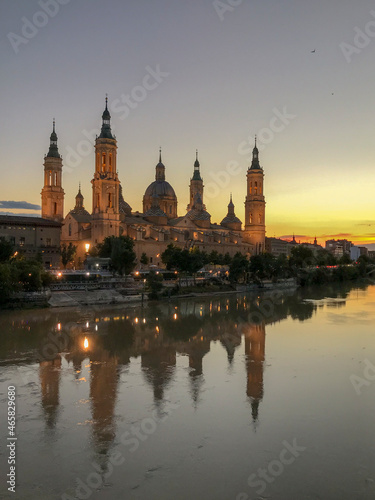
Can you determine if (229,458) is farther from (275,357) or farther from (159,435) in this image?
(275,357)

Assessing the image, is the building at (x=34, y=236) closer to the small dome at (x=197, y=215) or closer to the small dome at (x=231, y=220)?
the small dome at (x=197, y=215)

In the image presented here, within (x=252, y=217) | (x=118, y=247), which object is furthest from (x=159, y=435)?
(x=252, y=217)

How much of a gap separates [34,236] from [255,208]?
4656cm

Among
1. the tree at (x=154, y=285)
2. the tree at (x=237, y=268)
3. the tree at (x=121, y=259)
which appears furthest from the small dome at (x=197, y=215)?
the tree at (x=154, y=285)

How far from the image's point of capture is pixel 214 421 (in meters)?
13.1

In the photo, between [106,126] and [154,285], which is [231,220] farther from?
[154,285]

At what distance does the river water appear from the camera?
9.87 meters

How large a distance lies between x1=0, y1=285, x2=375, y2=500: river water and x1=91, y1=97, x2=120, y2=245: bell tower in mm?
31119

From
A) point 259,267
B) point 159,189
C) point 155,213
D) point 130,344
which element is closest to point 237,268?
point 259,267

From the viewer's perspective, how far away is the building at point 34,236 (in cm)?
5034

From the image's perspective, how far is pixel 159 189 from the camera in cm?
7862

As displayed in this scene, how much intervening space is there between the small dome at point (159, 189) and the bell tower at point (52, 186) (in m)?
18.5

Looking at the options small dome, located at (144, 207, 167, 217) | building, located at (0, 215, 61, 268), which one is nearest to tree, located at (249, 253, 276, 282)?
small dome, located at (144, 207, 167, 217)

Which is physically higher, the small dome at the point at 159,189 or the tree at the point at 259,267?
the small dome at the point at 159,189
